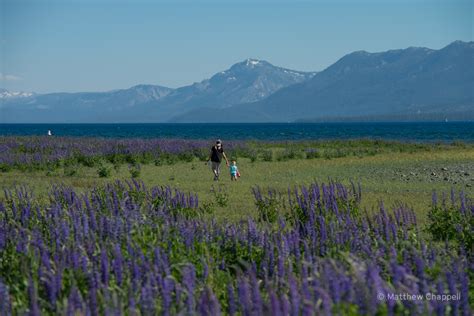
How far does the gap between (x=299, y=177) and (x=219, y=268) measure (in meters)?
18.9

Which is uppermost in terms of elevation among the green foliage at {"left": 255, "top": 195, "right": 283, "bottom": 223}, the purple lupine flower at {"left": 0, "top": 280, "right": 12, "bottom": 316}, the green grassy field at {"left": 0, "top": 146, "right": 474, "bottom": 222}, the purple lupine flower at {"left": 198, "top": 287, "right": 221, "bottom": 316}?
the purple lupine flower at {"left": 198, "top": 287, "right": 221, "bottom": 316}

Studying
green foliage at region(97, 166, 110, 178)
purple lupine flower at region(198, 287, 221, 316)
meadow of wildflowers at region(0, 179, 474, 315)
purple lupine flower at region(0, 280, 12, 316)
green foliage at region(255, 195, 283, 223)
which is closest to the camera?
purple lupine flower at region(198, 287, 221, 316)

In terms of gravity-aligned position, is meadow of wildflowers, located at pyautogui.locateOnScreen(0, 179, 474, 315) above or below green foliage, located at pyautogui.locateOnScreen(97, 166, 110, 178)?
above

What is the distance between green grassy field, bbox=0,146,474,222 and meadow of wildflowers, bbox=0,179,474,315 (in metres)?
6.17

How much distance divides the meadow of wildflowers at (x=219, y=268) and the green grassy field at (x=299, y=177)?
6175 millimetres

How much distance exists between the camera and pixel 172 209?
1300 centimetres

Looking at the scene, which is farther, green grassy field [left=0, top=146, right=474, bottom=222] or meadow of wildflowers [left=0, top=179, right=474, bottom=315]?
green grassy field [left=0, top=146, right=474, bottom=222]

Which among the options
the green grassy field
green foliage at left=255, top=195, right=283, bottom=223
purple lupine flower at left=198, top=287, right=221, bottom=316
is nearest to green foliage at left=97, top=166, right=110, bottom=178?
the green grassy field

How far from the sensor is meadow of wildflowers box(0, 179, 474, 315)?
5.23 metres

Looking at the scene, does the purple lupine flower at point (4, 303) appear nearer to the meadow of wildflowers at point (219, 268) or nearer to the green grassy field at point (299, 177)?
the meadow of wildflowers at point (219, 268)

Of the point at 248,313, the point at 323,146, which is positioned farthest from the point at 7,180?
the point at 323,146

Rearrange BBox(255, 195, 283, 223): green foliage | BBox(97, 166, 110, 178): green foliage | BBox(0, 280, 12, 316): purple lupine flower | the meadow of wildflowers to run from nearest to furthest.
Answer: the meadow of wildflowers
BBox(0, 280, 12, 316): purple lupine flower
BBox(255, 195, 283, 223): green foliage
BBox(97, 166, 110, 178): green foliage

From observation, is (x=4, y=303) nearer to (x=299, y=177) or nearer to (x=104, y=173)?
(x=299, y=177)

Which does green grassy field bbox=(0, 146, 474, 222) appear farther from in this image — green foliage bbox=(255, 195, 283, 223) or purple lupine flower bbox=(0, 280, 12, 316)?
purple lupine flower bbox=(0, 280, 12, 316)
